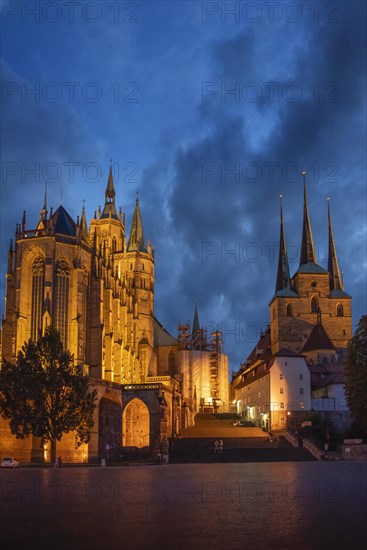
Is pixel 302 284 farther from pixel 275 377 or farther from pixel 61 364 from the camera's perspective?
pixel 61 364

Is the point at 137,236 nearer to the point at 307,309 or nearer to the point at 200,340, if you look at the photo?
the point at 200,340

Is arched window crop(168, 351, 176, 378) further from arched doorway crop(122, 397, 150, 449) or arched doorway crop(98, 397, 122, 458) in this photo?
arched doorway crop(98, 397, 122, 458)

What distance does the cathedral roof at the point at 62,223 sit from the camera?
7067 cm

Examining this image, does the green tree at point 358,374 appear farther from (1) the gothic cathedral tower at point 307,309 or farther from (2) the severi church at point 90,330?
(1) the gothic cathedral tower at point 307,309

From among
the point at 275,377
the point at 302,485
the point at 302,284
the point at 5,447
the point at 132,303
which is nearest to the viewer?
the point at 302,485

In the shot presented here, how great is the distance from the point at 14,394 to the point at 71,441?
7.61 metres

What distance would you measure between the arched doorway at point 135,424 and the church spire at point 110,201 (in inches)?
1914

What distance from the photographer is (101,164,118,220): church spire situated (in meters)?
107

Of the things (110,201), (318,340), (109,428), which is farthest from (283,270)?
(109,428)

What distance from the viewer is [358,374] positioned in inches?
1838

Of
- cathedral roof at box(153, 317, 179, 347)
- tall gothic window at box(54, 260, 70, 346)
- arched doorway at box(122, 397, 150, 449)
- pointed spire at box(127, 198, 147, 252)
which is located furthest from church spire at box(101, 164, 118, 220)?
arched doorway at box(122, 397, 150, 449)

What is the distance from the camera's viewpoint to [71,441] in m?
53.4

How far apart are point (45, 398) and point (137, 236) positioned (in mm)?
58106

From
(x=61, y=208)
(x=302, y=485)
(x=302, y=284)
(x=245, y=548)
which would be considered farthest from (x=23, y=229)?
(x=245, y=548)
